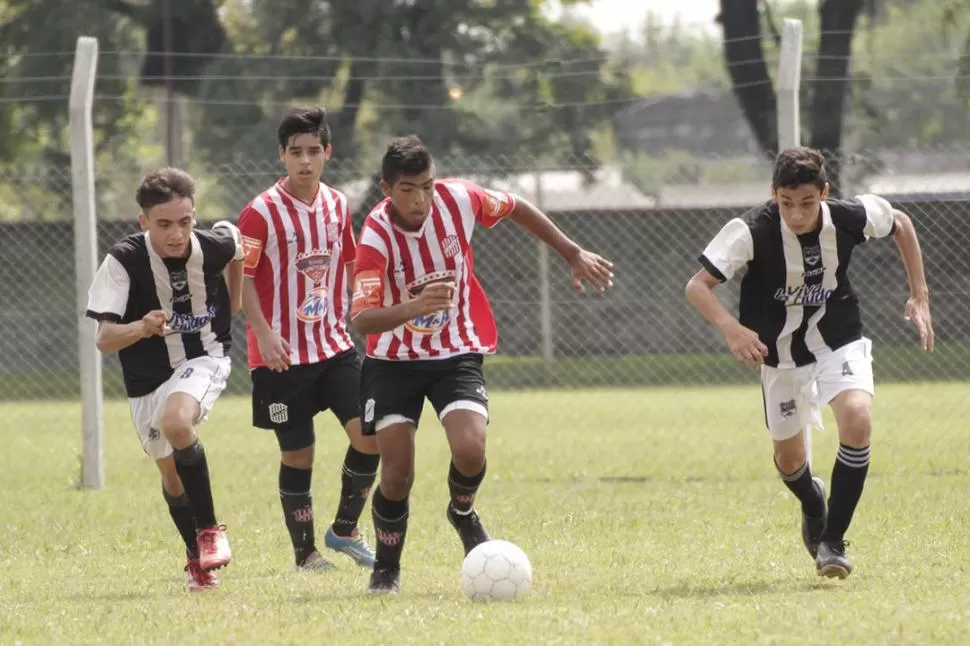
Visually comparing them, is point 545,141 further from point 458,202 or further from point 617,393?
point 458,202

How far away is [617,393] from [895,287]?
11.4 feet

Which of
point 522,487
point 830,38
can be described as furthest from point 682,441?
point 830,38

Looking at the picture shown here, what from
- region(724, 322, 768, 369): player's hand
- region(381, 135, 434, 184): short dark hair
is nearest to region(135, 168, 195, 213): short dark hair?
region(381, 135, 434, 184): short dark hair

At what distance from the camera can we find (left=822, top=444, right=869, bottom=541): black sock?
6.25m

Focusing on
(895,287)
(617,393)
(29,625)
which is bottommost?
(617,393)

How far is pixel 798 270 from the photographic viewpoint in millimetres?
6480

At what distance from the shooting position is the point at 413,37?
24.3m

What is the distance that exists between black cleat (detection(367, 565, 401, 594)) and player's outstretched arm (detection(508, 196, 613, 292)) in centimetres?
135

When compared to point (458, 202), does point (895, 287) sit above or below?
below

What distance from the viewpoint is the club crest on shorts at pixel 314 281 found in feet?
24.0

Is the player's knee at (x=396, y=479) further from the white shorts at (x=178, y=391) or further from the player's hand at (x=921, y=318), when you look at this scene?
the player's hand at (x=921, y=318)

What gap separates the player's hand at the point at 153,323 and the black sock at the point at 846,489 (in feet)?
8.87

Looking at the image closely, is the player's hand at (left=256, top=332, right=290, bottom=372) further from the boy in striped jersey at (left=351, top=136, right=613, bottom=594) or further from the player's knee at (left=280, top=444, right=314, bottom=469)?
the player's knee at (left=280, top=444, right=314, bottom=469)

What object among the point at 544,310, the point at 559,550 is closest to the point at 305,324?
the point at 559,550
